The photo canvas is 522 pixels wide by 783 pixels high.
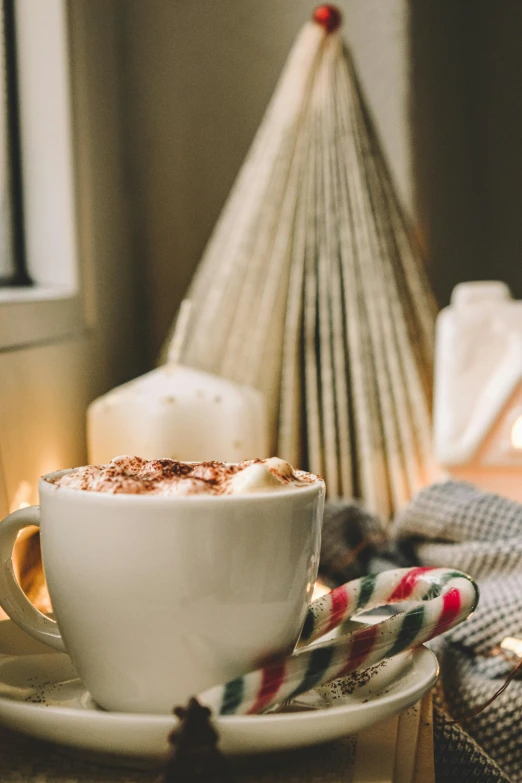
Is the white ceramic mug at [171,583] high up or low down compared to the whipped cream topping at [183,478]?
down

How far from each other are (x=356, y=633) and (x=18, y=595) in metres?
0.20

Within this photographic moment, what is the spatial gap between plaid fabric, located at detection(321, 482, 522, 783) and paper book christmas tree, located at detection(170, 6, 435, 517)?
231mm

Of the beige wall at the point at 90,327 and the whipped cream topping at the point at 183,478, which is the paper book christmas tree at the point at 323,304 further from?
the whipped cream topping at the point at 183,478

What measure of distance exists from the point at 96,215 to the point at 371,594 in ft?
2.67

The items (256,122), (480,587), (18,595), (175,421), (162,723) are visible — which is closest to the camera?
(162,723)

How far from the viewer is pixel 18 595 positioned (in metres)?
0.50

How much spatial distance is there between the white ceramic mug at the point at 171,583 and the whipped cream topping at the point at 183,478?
0.01 metres

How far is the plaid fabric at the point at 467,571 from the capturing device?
563 mm

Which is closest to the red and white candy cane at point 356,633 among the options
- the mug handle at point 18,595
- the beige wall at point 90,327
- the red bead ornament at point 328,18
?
the mug handle at point 18,595

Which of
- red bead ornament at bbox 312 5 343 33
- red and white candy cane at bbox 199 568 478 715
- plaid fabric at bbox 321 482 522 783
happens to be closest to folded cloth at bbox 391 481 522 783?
plaid fabric at bbox 321 482 522 783

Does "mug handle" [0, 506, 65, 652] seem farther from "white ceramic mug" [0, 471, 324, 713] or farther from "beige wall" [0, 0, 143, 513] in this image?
"beige wall" [0, 0, 143, 513]

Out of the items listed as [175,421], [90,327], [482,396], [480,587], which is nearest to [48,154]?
[90,327]

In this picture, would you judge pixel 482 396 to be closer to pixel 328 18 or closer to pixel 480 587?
pixel 480 587

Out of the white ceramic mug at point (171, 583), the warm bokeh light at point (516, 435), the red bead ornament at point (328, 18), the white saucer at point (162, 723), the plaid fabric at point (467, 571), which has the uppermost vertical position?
the red bead ornament at point (328, 18)
